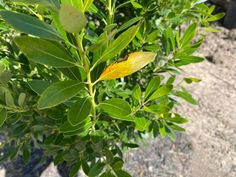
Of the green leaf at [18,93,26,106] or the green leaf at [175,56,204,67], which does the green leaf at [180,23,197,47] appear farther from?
the green leaf at [18,93,26,106]

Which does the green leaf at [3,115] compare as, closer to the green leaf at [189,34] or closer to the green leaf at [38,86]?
the green leaf at [38,86]

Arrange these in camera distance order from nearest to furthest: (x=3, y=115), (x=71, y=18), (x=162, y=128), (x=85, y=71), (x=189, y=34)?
1. (x=71, y=18)
2. (x=85, y=71)
3. (x=3, y=115)
4. (x=189, y=34)
5. (x=162, y=128)

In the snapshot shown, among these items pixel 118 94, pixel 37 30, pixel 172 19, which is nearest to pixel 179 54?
pixel 172 19

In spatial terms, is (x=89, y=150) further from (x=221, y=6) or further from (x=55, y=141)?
(x=221, y=6)

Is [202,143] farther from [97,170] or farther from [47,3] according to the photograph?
[47,3]

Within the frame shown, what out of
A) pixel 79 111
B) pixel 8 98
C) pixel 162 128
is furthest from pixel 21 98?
pixel 162 128

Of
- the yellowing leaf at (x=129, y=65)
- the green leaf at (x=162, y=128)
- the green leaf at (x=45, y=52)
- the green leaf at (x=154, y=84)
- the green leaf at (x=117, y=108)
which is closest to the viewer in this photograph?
the green leaf at (x=45, y=52)

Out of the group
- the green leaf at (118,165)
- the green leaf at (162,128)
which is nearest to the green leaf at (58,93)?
the green leaf at (118,165)
